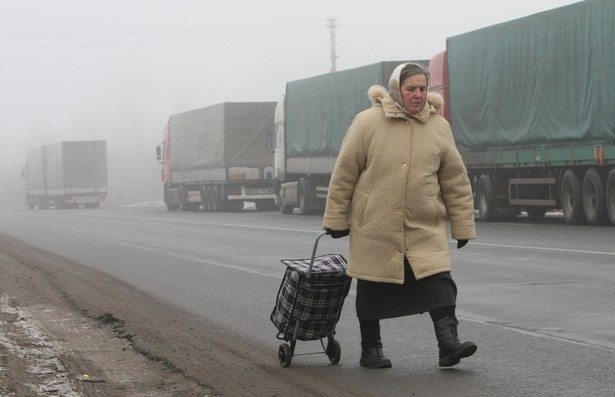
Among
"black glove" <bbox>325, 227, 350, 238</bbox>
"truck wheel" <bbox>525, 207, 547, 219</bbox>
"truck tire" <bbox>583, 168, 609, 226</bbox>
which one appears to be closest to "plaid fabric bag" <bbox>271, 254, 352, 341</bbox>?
"black glove" <bbox>325, 227, 350, 238</bbox>

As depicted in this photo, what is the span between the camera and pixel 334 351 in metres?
8.19

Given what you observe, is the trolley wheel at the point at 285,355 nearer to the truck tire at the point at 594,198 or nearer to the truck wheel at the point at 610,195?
the truck wheel at the point at 610,195

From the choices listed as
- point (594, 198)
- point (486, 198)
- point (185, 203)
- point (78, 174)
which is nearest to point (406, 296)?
point (594, 198)

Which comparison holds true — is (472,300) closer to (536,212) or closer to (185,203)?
(536,212)

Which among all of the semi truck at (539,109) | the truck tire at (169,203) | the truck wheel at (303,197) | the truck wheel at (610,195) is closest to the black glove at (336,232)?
the semi truck at (539,109)

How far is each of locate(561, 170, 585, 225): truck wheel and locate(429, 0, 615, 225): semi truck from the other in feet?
0.06

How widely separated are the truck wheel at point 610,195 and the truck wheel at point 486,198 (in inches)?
185

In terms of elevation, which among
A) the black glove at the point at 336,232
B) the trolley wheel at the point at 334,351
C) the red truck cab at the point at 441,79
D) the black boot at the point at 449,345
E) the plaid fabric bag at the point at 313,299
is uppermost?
the red truck cab at the point at 441,79

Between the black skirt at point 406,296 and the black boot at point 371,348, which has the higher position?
the black skirt at point 406,296

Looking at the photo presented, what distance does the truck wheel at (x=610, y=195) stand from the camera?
75.6 feet

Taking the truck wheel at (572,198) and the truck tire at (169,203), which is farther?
the truck tire at (169,203)

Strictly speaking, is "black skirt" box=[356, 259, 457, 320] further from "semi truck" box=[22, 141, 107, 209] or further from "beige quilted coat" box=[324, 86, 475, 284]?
"semi truck" box=[22, 141, 107, 209]

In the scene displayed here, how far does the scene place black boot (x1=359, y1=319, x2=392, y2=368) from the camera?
7.95m

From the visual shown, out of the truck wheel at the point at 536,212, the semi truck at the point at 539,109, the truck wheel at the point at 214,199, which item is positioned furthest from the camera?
the truck wheel at the point at 214,199
